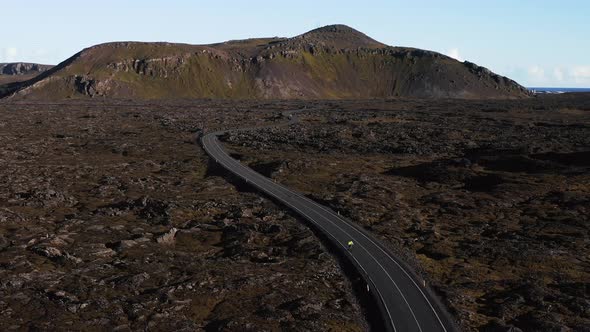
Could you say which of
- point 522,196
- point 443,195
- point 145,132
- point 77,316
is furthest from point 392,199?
point 145,132

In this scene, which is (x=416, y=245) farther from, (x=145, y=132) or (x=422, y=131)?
(x=145, y=132)

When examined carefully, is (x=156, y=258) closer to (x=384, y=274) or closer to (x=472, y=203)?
(x=384, y=274)

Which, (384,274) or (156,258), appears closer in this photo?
(384,274)

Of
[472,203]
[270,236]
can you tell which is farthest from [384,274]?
[472,203]

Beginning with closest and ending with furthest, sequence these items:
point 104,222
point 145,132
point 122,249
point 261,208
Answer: point 122,249
point 104,222
point 261,208
point 145,132

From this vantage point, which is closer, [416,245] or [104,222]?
[416,245]

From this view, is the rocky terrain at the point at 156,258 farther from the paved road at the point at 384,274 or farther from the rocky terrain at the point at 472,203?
the rocky terrain at the point at 472,203
